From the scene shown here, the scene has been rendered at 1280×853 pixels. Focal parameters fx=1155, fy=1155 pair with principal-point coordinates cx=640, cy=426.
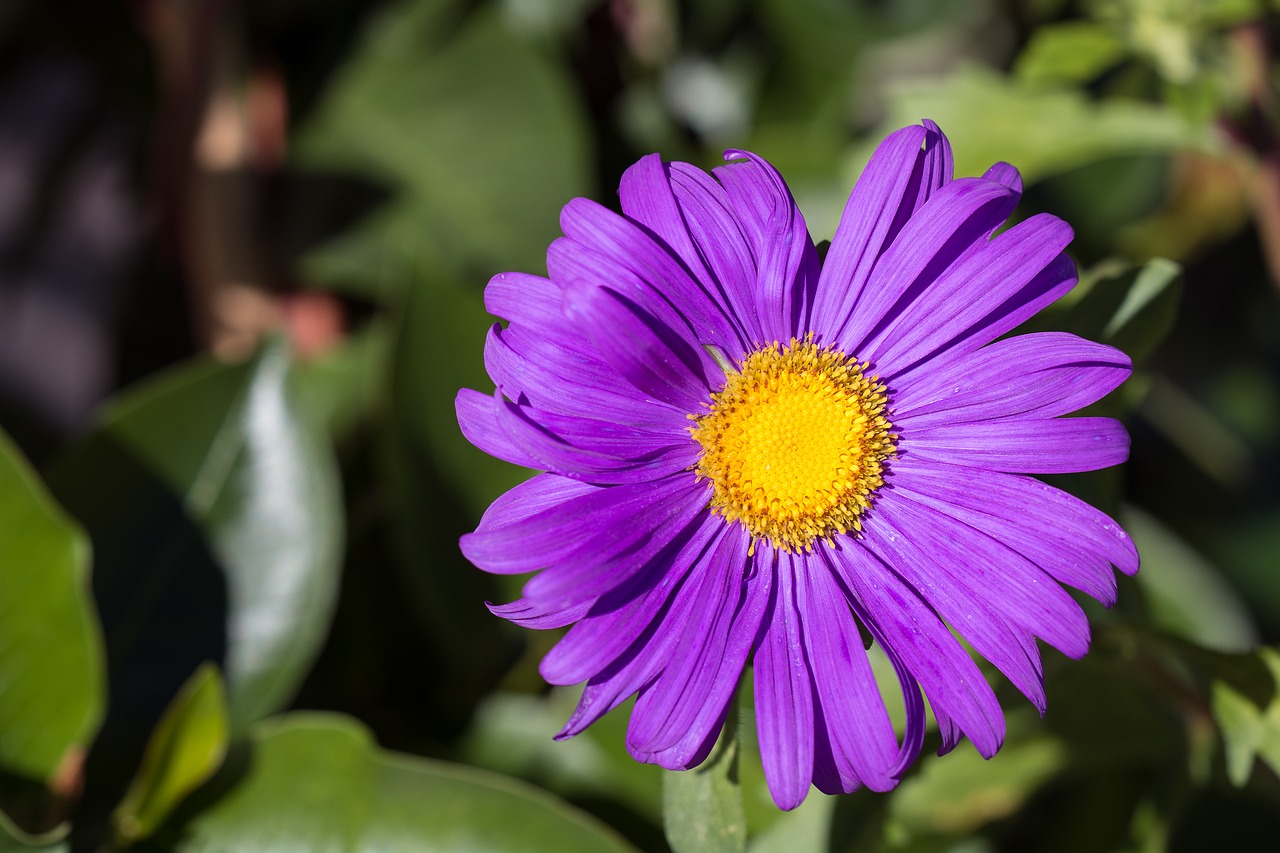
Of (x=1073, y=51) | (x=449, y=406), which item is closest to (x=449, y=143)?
(x=449, y=406)

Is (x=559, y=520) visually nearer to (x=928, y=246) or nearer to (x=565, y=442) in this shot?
(x=565, y=442)

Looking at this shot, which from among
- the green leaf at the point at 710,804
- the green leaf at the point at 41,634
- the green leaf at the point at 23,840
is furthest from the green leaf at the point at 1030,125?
the green leaf at the point at 23,840

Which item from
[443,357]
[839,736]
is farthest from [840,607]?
[443,357]

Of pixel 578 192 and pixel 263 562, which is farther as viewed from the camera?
pixel 578 192

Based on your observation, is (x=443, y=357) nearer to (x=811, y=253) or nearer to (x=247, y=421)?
(x=247, y=421)

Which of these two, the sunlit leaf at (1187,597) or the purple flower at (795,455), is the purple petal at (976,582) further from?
the sunlit leaf at (1187,597)
